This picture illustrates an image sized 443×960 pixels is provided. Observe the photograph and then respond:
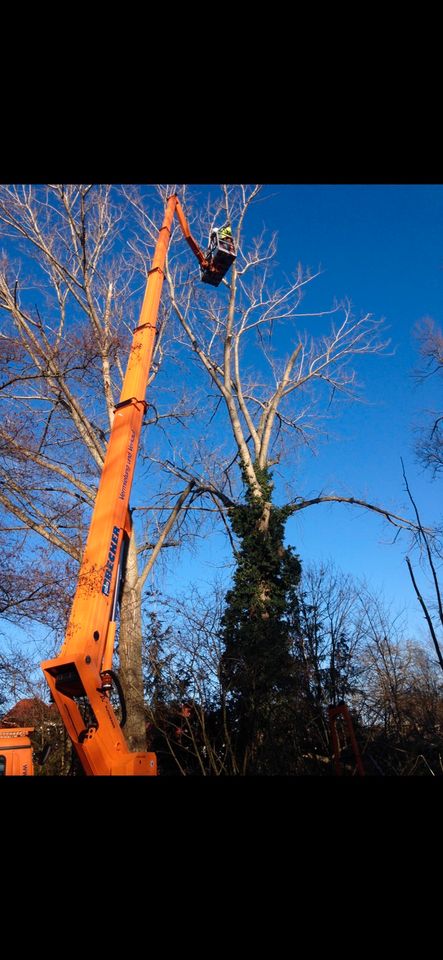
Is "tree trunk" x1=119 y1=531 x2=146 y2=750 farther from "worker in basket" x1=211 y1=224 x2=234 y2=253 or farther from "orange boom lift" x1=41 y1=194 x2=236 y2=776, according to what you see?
"worker in basket" x1=211 y1=224 x2=234 y2=253

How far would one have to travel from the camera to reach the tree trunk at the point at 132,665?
718 centimetres

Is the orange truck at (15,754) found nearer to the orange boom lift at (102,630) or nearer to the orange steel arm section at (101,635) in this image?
the orange steel arm section at (101,635)

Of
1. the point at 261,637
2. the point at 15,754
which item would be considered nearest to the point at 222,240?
the point at 261,637

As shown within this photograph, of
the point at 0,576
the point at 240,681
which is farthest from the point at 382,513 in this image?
the point at 0,576

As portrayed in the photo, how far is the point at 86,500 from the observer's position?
36.7ft

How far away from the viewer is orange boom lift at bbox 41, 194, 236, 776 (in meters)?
4.20

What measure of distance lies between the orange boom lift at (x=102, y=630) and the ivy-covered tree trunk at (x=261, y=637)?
196cm

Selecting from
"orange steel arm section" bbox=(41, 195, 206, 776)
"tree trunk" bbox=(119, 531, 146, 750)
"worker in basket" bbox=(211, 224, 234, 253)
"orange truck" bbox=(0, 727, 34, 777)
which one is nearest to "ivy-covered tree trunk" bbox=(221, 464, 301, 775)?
"tree trunk" bbox=(119, 531, 146, 750)

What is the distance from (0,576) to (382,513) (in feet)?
30.4

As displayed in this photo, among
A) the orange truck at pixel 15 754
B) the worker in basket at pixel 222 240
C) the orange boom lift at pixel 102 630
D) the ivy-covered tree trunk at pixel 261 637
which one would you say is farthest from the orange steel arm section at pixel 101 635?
the worker in basket at pixel 222 240

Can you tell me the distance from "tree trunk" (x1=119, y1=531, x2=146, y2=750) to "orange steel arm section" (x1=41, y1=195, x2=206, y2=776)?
6.94 ft
